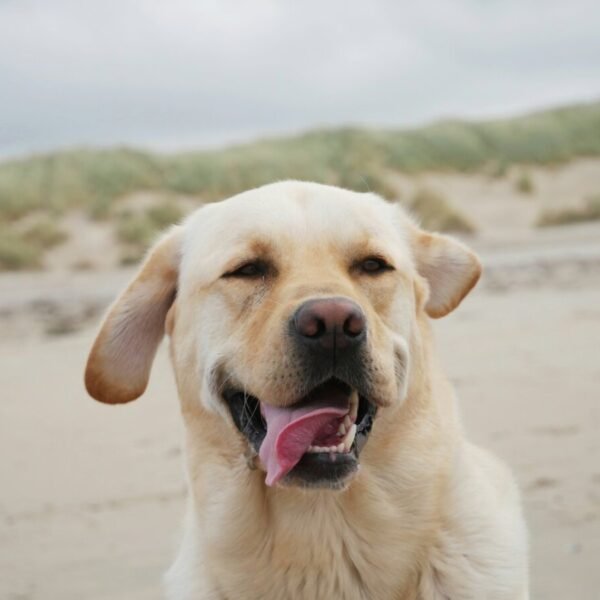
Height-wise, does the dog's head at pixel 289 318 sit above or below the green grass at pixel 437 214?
above

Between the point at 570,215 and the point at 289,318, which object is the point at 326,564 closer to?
the point at 289,318

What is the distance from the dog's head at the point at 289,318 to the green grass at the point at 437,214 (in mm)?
16928

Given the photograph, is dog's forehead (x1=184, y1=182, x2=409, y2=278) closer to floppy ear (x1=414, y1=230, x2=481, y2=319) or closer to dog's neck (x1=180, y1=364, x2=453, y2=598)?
floppy ear (x1=414, y1=230, x2=481, y2=319)

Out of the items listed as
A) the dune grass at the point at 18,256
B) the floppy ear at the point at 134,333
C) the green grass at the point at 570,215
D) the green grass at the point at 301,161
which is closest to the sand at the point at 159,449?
the floppy ear at the point at 134,333

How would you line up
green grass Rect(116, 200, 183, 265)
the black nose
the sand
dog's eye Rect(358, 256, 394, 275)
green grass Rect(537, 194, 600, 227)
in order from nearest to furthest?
the black nose < dog's eye Rect(358, 256, 394, 275) < the sand < green grass Rect(116, 200, 183, 265) < green grass Rect(537, 194, 600, 227)

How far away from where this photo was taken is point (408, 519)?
10.5 ft

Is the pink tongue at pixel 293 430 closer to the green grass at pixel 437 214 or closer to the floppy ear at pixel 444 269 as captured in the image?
the floppy ear at pixel 444 269

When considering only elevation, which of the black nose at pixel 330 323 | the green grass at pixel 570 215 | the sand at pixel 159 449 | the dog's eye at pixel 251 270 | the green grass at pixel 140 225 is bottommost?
the green grass at pixel 570 215

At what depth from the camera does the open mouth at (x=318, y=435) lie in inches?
114

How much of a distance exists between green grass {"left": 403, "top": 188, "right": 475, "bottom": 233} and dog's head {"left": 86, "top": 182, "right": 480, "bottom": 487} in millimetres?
16928

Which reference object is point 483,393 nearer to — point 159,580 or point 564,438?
point 564,438

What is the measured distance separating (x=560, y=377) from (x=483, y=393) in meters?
0.61

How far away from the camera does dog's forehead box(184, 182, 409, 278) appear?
10.9 ft

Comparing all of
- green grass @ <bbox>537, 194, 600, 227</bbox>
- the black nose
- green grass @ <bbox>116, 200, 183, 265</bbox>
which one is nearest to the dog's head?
the black nose
